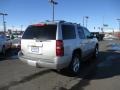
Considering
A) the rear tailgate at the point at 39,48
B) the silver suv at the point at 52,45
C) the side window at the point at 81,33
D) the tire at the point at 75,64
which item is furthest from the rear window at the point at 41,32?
the side window at the point at 81,33

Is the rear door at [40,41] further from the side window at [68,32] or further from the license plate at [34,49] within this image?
the side window at [68,32]

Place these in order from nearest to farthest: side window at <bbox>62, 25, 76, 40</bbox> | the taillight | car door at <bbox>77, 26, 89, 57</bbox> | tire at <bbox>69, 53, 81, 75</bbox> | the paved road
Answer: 1. the paved road
2. the taillight
3. side window at <bbox>62, 25, 76, 40</bbox>
4. tire at <bbox>69, 53, 81, 75</bbox>
5. car door at <bbox>77, 26, 89, 57</bbox>

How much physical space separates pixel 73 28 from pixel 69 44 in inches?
39.7

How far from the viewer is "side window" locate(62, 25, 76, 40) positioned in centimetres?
768

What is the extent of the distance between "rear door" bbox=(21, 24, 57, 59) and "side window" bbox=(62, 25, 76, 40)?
1.32ft

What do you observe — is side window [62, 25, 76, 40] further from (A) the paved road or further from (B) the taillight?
(A) the paved road

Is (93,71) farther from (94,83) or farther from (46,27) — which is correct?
(46,27)

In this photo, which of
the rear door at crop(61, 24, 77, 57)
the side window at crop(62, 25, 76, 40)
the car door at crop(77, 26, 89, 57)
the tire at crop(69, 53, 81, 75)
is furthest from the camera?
the car door at crop(77, 26, 89, 57)

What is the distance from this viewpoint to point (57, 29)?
7.43 m

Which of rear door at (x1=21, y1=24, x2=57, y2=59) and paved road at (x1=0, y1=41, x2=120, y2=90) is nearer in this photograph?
paved road at (x1=0, y1=41, x2=120, y2=90)

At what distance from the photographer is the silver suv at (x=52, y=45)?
7.27 metres

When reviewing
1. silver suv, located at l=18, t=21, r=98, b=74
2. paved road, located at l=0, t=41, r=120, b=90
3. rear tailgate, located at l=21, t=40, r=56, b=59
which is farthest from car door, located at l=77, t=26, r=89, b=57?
rear tailgate, located at l=21, t=40, r=56, b=59

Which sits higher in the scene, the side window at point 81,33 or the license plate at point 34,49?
the side window at point 81,33

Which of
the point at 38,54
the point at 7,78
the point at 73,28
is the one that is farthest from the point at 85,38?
the point at 7,78
